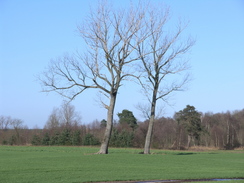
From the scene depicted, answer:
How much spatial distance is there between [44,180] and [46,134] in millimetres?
48242

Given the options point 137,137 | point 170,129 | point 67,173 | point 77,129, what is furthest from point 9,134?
point 67,173

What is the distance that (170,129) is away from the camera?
219ft

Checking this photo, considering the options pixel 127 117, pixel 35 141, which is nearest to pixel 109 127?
pixel 35 141

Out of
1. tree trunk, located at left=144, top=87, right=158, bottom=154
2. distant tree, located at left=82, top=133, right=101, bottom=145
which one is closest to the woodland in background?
distant tree, located at left=82, top=133, right=101, bottom=145

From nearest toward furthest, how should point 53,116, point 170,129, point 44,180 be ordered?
point 44,180, point 170,129, point 53,116

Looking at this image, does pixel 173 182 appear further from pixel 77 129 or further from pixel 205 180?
pixel 77 129

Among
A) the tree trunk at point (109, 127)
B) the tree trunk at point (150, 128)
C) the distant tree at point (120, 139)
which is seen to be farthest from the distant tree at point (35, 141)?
the tree trunk at point (109, 127)

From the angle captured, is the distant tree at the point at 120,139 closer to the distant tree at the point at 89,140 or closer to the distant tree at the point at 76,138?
the distant tree at the point at 89,140

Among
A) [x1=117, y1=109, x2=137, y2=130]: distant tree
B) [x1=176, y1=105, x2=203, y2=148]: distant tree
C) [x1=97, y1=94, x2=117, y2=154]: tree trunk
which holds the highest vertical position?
[x1=117, y1=109, x2=137, y2=130]: distant tree

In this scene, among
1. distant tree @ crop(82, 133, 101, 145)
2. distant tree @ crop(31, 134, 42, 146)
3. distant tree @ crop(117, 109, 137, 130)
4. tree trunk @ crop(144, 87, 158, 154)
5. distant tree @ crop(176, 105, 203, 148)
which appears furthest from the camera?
distant tree @ crop(117, 109, 137, 130)

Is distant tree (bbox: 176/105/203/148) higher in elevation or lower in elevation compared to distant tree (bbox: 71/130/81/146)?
higher

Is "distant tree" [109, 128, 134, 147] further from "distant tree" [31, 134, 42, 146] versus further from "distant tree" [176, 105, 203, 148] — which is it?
"distant tree" [31, 134, 42, 146]

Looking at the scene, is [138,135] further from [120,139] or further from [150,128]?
[150,128]

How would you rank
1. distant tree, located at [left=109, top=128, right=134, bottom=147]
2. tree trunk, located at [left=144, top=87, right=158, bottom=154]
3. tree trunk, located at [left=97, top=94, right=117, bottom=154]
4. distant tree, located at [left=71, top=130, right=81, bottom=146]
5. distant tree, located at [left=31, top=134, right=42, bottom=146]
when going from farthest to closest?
distant tree, located at [left=31, top=134, right=42, bottom=146], distant tree, located at [left=71, top=130, right=81, bottom=146], distant tree, located at [left=109, top=128, right=134, bottom=147], tree trunk, located at [left=144, top=87, right=158, bottom=154], tree trunk, located at [left=97, top=94, right=117, bottom=154]
